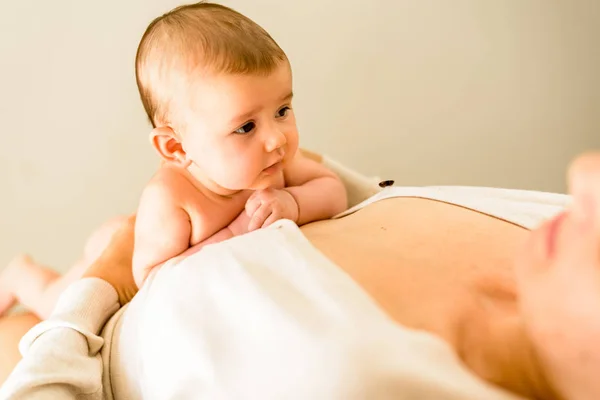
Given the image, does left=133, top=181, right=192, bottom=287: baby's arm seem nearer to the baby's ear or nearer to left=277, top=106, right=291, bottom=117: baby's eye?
the baby's ear

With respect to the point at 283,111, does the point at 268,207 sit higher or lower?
lower

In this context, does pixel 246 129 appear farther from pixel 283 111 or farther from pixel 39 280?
pixel 39 280

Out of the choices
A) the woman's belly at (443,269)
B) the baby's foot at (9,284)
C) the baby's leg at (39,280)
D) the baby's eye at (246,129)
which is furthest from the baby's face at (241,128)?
the baby's foot at (9,284)

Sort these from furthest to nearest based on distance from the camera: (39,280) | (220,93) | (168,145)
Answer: (39,280) → (168,145) → (220,93)

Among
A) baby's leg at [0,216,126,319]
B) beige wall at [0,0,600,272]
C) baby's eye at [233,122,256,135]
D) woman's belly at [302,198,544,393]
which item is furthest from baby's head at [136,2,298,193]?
beige wall at [0,0,600,272]

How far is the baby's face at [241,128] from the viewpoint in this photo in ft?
2.65

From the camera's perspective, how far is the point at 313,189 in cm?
98

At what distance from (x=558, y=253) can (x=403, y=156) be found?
4.48 feet

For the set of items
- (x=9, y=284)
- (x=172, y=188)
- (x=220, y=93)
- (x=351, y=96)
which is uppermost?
(x=220, y=93)

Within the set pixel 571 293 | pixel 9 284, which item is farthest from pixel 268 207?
pixel 9 284

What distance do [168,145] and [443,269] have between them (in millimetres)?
451

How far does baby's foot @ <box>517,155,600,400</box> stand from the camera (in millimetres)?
469

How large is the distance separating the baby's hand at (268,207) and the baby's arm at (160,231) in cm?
10

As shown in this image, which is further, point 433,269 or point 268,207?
point 268,207
